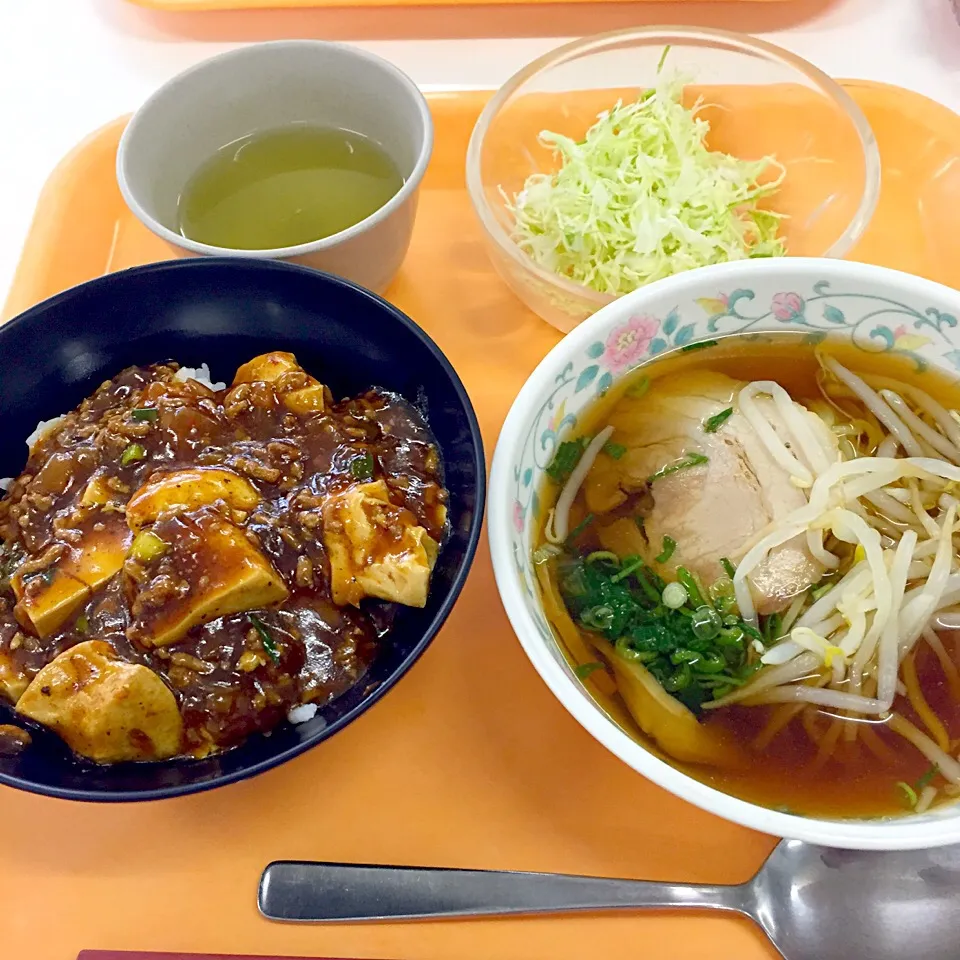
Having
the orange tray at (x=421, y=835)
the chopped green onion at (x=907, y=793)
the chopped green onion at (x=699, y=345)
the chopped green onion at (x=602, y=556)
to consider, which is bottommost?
the orange tray at (x=421, y=835)

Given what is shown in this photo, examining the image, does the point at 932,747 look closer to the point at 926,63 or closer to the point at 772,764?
the point at 772,764

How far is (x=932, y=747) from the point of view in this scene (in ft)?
3.54

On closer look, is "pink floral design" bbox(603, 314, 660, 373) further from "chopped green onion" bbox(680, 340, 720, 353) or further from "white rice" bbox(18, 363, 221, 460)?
"white rice" bbox(18, 363, 221, 460)

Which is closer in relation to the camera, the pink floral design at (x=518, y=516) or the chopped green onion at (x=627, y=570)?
the pink floral design at (x=518, y=516)

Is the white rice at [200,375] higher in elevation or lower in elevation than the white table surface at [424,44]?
lower

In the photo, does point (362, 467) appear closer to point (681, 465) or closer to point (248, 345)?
point (248, 345)

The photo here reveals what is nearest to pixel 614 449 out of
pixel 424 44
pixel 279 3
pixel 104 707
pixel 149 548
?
pixel 149 548

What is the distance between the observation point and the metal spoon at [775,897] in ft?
3.37

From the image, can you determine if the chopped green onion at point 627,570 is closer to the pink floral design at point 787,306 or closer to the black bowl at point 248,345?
the black bowl at point 248,345

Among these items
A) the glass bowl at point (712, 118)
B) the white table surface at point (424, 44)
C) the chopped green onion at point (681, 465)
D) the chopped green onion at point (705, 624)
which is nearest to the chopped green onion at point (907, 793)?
the chopped green onion at point (705, 624)

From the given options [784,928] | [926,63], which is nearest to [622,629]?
[784,928]

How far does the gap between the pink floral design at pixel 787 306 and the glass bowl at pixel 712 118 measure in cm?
42

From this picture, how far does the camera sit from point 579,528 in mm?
1224

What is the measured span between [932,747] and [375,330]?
0.99 meters
